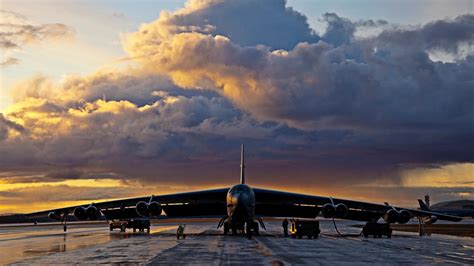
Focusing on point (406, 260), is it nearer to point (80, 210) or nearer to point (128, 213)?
point (80, 210)

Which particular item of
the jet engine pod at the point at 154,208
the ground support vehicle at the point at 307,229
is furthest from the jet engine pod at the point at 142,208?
the ground support vehicle at the point at 307,229

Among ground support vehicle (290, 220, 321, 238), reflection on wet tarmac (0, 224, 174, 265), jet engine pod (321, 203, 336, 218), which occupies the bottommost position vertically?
reflection on wet tarmac (0, 224, 174, 265)

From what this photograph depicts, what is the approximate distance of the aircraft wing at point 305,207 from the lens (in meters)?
58.7

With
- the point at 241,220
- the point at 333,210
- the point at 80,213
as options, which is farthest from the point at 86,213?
the point at 333,210

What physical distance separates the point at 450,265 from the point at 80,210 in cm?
4202

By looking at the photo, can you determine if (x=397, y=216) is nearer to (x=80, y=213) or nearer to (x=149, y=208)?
(x=149, y=208)

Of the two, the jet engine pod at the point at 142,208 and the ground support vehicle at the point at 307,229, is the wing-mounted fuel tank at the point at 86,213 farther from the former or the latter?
the ground support vehicle at the point at 307,229

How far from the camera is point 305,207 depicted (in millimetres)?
64188

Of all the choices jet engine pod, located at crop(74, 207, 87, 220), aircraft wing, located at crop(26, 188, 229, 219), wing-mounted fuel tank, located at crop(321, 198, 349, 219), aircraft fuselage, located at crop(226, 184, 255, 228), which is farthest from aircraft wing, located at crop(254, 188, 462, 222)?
jet engine pod, located at crop(74, 207, 87, 220)

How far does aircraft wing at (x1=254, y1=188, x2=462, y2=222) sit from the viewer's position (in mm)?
58688

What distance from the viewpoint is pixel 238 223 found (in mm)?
52125

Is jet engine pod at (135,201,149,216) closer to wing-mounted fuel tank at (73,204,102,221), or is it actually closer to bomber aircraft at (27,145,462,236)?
bomber aircraft at (27,145,462,236)

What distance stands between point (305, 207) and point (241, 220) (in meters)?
16.2

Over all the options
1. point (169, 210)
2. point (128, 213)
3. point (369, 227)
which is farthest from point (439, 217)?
point (128, 213)
